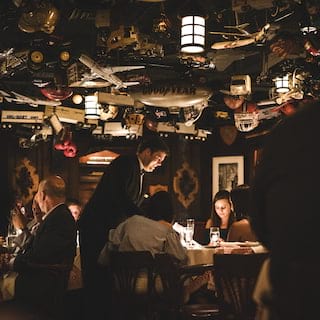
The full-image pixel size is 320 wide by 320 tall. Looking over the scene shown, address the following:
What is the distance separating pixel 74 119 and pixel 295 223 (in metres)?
10.5

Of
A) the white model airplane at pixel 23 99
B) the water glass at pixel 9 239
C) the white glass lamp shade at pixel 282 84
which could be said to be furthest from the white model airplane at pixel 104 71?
the water glass at pixel 9 239

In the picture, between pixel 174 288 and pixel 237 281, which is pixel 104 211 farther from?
pixel 237 281

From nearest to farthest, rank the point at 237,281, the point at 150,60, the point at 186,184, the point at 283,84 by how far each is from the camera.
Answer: the point at 237,281 < the point at 283,84 < the point at 150,60 < the point at 186,184

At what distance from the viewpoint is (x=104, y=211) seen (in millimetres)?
4605

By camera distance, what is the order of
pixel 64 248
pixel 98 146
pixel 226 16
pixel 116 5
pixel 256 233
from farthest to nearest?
pixel 98 146 < pixel 226 16 < pixel 116 5 < pixel 64 248 < pixel 256 233

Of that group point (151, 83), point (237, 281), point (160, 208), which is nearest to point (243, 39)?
point (151, 83)

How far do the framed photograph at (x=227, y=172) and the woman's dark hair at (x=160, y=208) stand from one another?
790cm

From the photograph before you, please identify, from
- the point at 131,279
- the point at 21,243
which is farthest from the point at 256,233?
the point at 21,243

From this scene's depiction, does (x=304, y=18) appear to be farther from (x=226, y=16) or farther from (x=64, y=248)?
(x=64, y=248)

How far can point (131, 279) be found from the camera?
444 cm

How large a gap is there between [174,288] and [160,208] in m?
0.85

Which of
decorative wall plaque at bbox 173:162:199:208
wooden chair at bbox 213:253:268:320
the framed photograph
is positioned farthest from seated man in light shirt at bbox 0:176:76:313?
decorative wall plaque at bbox 173:162:199:208

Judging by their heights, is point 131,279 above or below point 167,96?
below

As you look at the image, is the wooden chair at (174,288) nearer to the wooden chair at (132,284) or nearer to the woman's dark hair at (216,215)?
the wooden chair at (132,284)
